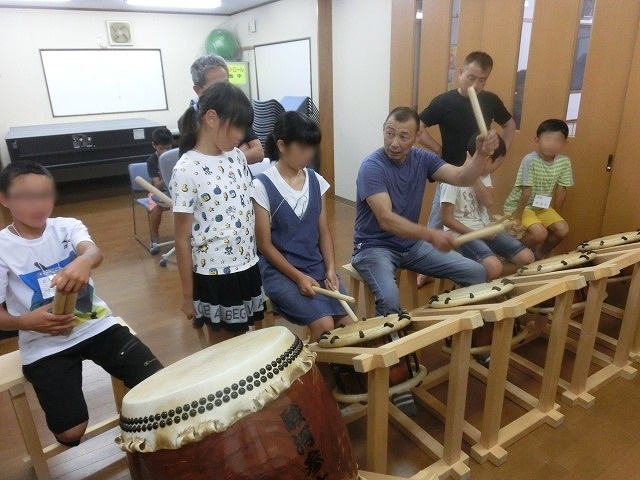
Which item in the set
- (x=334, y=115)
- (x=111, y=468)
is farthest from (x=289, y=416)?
(x=334, y=115)

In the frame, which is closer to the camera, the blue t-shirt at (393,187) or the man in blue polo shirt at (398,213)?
the man in blue polo shirt at (398,213)

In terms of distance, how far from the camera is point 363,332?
1.35 meters

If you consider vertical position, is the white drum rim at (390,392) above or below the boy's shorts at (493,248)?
below

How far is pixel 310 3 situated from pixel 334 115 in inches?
45.5

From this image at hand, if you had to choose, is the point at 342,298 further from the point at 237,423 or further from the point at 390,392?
the point at 237,423

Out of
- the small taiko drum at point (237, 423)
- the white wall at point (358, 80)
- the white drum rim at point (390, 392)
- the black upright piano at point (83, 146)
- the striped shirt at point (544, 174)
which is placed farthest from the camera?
the black upright piano at point (83, 146)

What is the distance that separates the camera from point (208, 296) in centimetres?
161

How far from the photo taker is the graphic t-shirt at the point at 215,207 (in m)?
1.49

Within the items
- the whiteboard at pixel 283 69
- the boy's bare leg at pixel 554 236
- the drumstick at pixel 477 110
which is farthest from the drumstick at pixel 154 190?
the whiteboard at pixel 283 69

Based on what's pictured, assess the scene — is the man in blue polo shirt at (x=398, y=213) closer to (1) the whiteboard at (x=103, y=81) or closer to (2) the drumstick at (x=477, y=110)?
(2) the drumstick at (x=477, y=110)

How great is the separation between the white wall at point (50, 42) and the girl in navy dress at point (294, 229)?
5.16 m

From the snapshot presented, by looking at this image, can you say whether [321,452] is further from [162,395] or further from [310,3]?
[310,3]

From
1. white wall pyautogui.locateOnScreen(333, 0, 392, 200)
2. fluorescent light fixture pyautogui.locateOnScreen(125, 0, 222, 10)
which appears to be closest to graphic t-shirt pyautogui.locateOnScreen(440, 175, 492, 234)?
white wall pyautogui.locateOnScreen(333, 0, 392, 200)

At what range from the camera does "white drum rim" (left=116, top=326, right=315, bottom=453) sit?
0.91m
